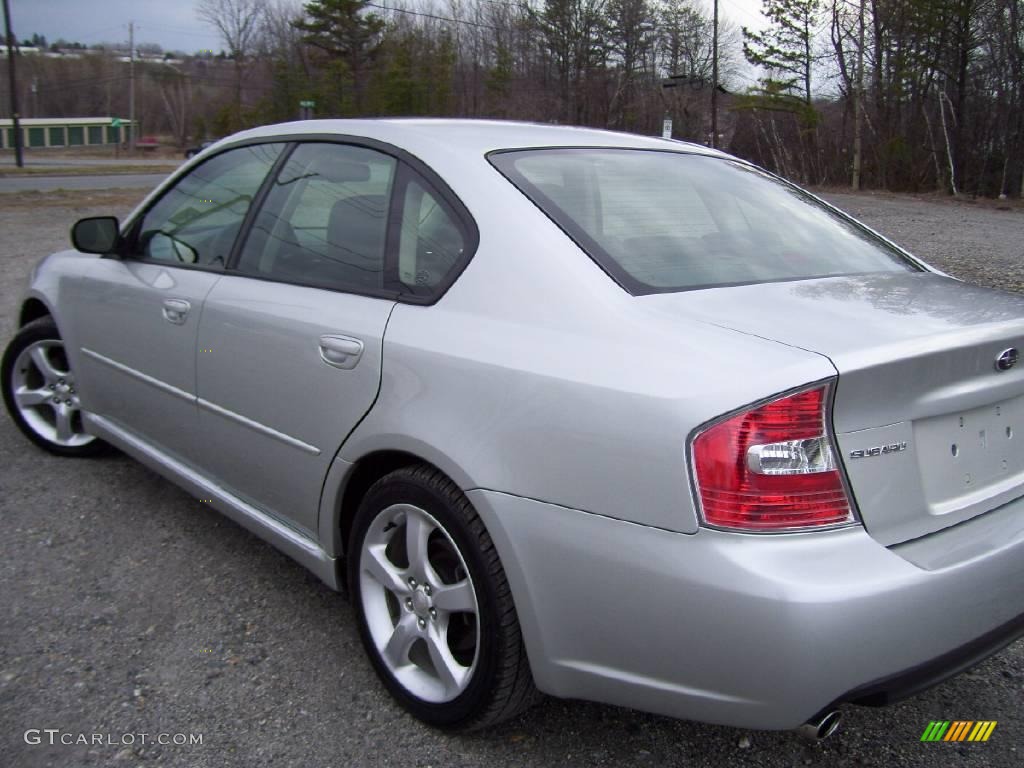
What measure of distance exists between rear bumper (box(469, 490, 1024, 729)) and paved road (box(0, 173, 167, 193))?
1030 inches

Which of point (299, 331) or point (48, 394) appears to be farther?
point (48, 394)

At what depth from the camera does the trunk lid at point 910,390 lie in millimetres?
1751

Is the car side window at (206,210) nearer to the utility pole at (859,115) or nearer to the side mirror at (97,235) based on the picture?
the side mirror at (97,235)

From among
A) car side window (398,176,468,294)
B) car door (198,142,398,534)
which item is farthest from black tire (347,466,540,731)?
car side window (398,176,468,294)

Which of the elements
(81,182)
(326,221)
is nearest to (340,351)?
(326,221)

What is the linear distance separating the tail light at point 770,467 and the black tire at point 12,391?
11.3 feet

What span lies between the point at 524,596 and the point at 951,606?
0.87 m

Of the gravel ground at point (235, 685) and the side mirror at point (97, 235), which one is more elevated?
the side mirror at point (97, 235)

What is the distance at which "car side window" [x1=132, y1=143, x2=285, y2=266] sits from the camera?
10.2ft

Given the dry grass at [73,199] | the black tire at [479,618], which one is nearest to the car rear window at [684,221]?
the black tire at [479,618]

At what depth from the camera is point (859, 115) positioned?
98.8 feet

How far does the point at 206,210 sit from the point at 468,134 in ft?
4.11

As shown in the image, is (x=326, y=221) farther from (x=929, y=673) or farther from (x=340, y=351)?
(x=929, y=673)

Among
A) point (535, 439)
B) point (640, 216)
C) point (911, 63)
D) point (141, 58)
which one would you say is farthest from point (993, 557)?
point (141, 58)
